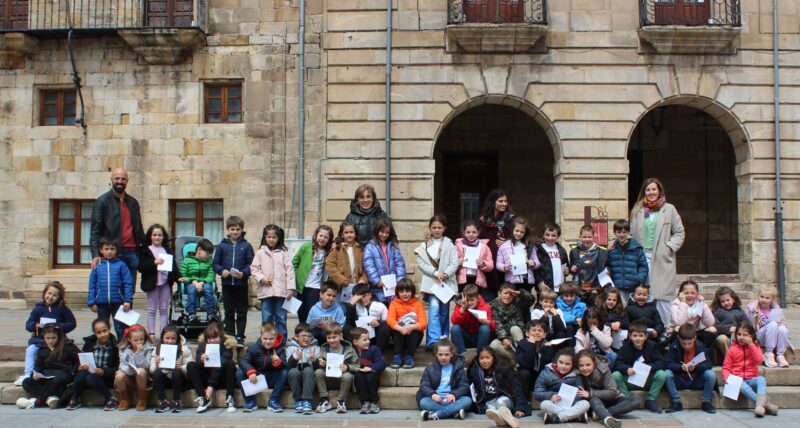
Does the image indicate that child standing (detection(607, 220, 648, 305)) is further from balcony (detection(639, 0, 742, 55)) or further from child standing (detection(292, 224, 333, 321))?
balcony (detection(639, 0, 742, 55))

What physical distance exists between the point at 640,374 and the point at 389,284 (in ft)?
10.0

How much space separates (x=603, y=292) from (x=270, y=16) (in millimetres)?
9636

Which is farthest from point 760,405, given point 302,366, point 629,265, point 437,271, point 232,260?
point 232,260

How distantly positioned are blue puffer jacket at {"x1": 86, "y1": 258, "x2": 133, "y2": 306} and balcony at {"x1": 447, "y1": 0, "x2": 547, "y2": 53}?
8177 mm

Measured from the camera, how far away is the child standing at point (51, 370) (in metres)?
7.98

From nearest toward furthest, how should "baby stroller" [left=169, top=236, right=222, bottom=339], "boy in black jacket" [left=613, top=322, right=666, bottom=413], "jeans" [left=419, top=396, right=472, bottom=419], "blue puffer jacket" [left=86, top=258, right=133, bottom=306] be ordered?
"jeans" [left=419, top=396, right=472, bottom=419]
"boy in black jacket" [left=613, top=322, right=666, bottom=413]
"blue puffer jacket" [left=86, top=258, right=133, bottom=306]
"baby stroller" [left=169, top=236, right=222, bottom=339]

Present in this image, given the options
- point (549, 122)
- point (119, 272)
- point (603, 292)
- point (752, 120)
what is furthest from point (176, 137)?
point (752, 120)

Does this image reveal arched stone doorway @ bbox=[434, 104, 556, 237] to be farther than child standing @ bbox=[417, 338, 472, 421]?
Yes

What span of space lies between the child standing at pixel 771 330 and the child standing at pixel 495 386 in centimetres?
312

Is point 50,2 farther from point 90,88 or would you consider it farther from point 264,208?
point 264,208

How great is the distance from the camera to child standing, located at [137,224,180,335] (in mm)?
8930

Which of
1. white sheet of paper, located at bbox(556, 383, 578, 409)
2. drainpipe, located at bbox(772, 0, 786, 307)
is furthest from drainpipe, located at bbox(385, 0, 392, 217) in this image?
drainpipe, located at bbox(772, 0, 786, 307)

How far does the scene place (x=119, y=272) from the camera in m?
8.57

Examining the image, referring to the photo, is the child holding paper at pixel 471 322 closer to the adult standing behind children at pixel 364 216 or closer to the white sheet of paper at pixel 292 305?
the adult standing behind children at pixel 364 216
